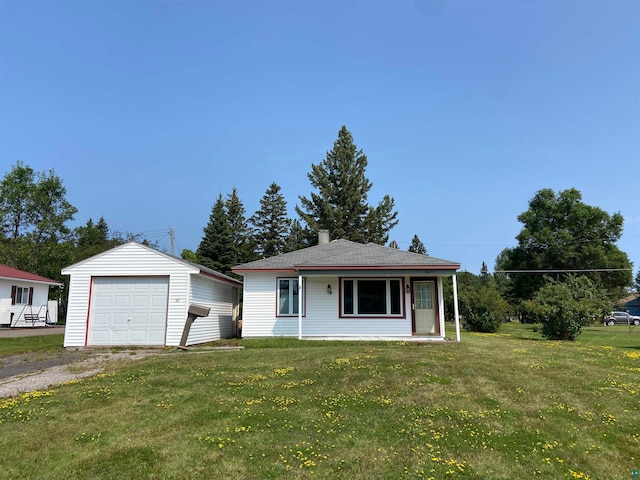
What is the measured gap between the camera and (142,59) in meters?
20.0

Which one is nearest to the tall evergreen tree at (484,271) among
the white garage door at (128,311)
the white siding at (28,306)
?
the white siding at (28,306)

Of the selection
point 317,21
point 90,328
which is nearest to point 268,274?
point 90,328

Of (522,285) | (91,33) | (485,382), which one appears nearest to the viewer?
(485,382)

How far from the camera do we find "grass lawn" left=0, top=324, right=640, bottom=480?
4191 millimetres

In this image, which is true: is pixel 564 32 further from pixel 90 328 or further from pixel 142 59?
pixel 90 328

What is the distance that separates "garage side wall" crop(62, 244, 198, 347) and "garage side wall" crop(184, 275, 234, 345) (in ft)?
1.63

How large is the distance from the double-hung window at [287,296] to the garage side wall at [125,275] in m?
3.76

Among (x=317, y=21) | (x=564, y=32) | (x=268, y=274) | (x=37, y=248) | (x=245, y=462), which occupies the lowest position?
(x=245, y=462)

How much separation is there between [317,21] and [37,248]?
112 ft

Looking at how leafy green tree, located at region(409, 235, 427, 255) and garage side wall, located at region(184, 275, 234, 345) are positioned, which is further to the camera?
leafy green tree, located at region(409, 235, 427, 255)

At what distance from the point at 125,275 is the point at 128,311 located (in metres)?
1.30

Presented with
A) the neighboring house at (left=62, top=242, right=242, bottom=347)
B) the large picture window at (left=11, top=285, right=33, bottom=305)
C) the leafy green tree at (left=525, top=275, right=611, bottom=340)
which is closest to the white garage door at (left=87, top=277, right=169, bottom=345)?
the neighboring house at (left=62, top=242, right=242, bottom=347)

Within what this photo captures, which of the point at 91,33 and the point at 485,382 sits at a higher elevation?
the point at 91,33

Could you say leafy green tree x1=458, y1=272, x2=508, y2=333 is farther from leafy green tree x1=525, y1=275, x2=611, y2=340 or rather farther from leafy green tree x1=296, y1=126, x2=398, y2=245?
leafy green tree x1=296, y1=126, x2=398, y2=245
